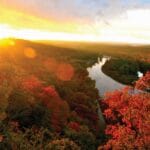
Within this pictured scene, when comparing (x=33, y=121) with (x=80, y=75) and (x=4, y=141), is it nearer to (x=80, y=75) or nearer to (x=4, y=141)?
(x=4, y=141)

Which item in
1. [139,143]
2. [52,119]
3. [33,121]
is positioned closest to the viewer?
[139,143]

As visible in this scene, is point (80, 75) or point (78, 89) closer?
point (78, 89)

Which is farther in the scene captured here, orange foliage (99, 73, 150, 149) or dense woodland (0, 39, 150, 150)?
dense woodland (0, 39, 150, 150)

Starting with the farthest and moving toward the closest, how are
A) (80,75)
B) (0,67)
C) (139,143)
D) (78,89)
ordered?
(80,75), (78,89), (0,67), (139,143)

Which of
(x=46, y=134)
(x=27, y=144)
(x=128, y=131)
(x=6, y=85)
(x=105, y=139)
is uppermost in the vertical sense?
(x=6, y=85)

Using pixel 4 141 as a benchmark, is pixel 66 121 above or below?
below

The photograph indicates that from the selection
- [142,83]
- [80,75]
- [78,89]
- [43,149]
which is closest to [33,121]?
[43,149]

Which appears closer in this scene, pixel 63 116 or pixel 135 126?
pixel 135 126

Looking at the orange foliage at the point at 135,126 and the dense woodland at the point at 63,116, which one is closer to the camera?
the orange foliage at the point at 135,126

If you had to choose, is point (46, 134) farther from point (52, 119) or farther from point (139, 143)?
point (139, 143)

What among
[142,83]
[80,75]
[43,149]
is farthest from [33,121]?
[80,75]

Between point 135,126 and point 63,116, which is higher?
point 135,126
